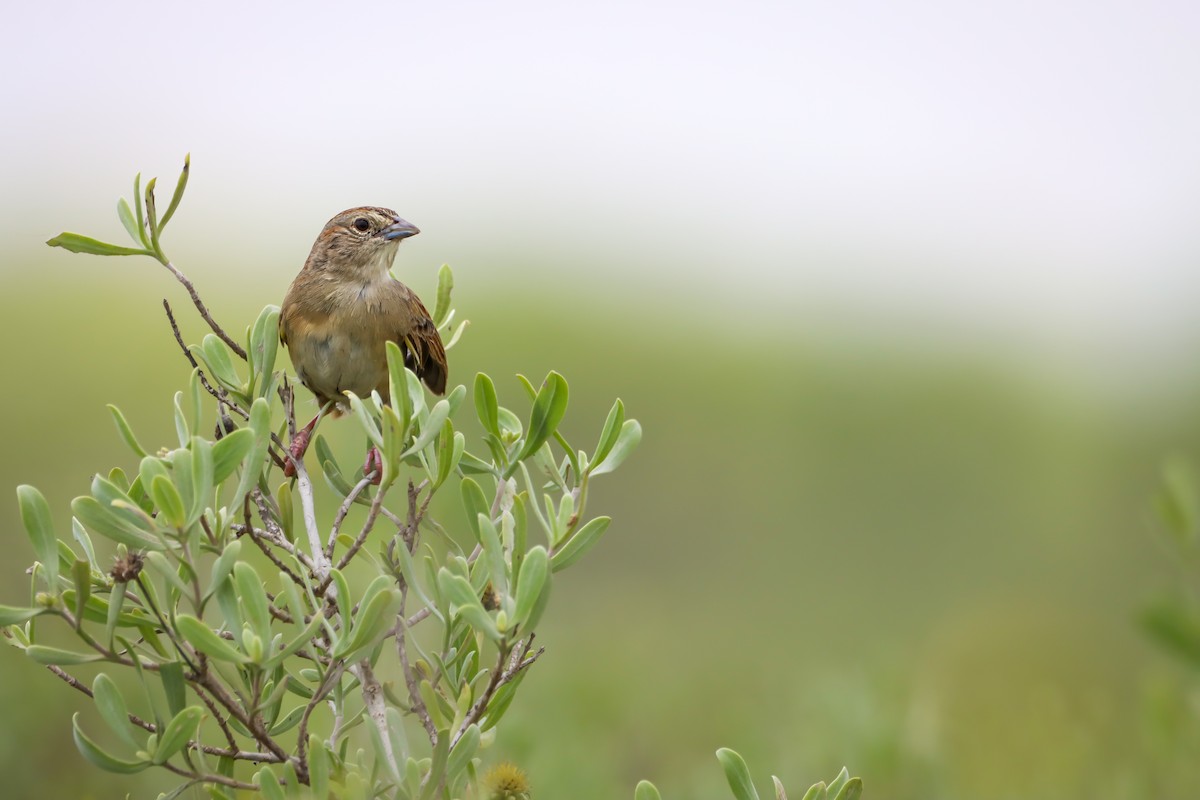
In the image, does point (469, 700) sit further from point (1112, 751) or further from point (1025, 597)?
point (1025, 597)

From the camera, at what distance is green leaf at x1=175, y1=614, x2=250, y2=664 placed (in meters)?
1.74

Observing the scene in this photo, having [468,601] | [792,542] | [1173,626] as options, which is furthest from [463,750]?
[792,542]

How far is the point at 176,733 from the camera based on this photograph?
1791 mm

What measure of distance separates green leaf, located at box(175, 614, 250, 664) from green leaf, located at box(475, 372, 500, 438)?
0.67 meters

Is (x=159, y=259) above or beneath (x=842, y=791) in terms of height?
above

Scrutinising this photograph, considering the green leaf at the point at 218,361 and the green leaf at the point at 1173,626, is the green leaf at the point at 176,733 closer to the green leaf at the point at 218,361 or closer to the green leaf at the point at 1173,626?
the green leaf at the point at 218,361

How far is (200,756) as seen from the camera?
76.7 inches

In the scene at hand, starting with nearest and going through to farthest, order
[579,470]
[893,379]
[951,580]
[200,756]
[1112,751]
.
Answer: [200,756] < [579,470] < [1112,751] < [951,580] < [893,379]

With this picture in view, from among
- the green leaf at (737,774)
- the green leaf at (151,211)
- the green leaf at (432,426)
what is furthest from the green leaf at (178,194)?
the green leaf at (737,774)

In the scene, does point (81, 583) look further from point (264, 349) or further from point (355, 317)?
point (355, 317)

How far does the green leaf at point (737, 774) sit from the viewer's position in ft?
6.50

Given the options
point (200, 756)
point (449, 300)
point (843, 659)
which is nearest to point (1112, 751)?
point (449, 300)

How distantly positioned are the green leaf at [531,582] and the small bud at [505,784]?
660mm

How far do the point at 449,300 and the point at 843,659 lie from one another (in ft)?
50.6
